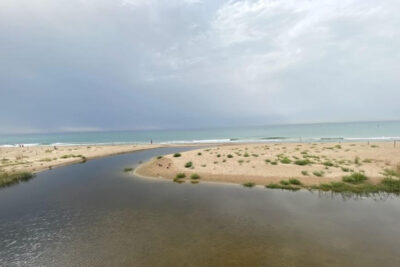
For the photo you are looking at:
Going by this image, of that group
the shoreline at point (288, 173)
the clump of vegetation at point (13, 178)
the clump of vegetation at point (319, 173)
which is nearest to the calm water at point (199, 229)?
the shoreline at point (288, 173)

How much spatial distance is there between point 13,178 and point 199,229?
3115 cm

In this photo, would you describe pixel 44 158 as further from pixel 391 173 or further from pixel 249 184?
pixel 391 173

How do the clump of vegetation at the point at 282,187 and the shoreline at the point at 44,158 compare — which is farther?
the shoreline at the point at 44,158

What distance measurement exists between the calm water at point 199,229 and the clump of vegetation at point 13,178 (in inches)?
320

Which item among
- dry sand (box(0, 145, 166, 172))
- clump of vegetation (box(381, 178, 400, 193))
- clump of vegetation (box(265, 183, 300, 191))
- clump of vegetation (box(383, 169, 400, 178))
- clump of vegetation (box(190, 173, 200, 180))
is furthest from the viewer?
dry sand (box(0, 145, 166, 172))

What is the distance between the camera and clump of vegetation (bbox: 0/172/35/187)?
26375mm

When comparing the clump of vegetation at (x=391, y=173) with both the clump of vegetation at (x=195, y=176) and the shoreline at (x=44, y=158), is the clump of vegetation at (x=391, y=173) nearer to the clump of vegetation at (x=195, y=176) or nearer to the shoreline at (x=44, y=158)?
the clump of vegetation at (x=195, y=176)

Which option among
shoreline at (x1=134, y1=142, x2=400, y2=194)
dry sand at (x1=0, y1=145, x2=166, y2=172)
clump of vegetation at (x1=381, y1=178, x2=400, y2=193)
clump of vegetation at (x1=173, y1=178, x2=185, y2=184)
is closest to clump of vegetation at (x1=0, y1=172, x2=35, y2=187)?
dry sand at (x1=0, y1=145, x2=166, y2=172)

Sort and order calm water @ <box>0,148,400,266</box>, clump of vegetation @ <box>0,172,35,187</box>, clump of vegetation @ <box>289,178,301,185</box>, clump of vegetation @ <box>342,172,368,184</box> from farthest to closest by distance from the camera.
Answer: clump of vegetation @ <box>0,172,35,187</box>, clump of vegetation @ <box>289,178,301,185</box>, clump of vegetation @ <box>342,172,368,184</box>, calm water @ <box>0,148,400,266</box>

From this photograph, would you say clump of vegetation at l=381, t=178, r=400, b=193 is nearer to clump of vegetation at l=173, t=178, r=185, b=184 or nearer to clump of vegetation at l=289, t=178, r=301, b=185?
clump of vegetation at l=289, t=178, r=301, b=185

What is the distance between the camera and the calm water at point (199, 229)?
9.74 m

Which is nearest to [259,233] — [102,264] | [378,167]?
[102,264]

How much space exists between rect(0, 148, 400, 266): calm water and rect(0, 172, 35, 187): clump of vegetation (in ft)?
26.7

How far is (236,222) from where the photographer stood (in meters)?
13.4
